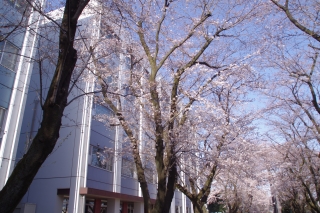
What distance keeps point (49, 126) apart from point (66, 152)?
36.2 ft

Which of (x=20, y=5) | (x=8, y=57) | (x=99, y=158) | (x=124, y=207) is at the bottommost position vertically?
(x=124, y=207)

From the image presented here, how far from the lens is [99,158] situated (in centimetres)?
1562

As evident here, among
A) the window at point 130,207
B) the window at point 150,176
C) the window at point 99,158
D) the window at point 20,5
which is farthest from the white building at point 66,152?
the window at point 20,5

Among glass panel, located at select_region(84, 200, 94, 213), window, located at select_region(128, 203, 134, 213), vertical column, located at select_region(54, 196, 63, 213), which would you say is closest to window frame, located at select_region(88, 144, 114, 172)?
glass panel, located at select_region(84, 200, 94, 213)

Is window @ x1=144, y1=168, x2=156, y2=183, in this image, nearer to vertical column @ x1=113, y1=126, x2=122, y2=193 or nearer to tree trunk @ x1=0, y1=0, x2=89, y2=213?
vertical column @ x1=113, y1=126, x2=122, y2=193

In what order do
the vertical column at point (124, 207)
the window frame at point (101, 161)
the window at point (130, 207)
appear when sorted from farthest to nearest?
the window at point (130, 207) → the vertical column at point (124, 207) → the window frame at point (101, 161)

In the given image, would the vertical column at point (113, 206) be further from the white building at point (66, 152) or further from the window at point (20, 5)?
the window at point (20, 5)

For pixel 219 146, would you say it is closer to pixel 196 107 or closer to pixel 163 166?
pixel 196 107

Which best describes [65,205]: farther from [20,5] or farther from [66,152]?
[20,5]

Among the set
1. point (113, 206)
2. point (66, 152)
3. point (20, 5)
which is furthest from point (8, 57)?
point (113, 206)

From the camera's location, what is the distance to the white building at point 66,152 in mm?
11047

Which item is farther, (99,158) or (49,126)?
(99,158)

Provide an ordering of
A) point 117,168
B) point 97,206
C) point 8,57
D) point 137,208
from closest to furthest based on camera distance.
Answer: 1. point 8,57
2. point 97,206
3. point 117,168
4. point 137,208

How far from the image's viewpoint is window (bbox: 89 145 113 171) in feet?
49.0
